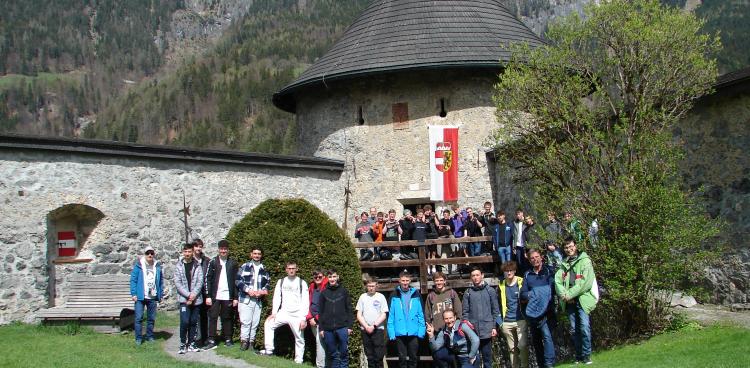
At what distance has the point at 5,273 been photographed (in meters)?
9.88

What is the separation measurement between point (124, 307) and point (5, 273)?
5.92 ft

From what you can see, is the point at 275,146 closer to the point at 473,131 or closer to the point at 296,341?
the point at 473,131

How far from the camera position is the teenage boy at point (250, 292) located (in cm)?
905

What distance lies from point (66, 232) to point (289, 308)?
A: 4261 millimetres

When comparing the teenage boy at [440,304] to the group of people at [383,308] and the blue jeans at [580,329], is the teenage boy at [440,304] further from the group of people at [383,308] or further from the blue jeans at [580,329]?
the blue jeans at [580,329]

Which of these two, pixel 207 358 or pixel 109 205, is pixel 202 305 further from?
pixel 109 205

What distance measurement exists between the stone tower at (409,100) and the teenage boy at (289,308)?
603 cm

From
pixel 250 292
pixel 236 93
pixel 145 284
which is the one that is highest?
pixel 236 93

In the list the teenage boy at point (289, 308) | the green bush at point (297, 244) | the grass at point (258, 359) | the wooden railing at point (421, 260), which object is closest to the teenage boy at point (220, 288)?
the grass at point (258, 359)

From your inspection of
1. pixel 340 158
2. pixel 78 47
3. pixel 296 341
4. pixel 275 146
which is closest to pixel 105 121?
pixel 275 146

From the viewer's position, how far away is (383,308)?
28.7ft

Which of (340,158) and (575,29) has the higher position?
(575,29)

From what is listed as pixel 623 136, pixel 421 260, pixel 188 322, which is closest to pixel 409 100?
pixel 421 260

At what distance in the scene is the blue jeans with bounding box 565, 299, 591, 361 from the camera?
7992 mm
